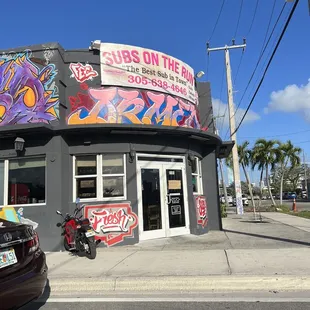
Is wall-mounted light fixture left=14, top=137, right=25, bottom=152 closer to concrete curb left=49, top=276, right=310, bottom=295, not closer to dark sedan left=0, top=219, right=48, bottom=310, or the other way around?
concrete curb left=49, top=276, right=310, bottom=295

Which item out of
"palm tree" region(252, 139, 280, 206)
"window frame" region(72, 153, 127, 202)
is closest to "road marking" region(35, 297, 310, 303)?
"window frame" region(72, 153, 127, 202)

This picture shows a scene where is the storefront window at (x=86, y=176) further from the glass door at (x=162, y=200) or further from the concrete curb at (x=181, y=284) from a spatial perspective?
the concrete curb at (x=181, y=284)

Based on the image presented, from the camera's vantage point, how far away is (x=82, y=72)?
10.6 meters

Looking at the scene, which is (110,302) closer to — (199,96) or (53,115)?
(53,115)

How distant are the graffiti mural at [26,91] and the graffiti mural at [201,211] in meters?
5.56

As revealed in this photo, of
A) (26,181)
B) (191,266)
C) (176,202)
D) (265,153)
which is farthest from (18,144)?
(265,153)

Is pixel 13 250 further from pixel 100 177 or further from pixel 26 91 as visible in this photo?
pixel 26 91

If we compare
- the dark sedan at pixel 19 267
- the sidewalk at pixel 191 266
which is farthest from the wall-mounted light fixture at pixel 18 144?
the dark sedan at pixel 19 267

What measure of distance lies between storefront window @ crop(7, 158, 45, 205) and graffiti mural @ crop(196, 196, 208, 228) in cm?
514

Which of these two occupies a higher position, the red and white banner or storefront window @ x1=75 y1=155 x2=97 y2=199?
the red and white banner

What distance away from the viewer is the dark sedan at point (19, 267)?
392 cm

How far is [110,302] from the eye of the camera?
5.42m

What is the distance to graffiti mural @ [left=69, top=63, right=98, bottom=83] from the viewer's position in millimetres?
10531

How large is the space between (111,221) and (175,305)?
203 inches
